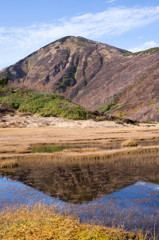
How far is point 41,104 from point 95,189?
66.5 m

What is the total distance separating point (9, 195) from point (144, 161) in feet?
46.8

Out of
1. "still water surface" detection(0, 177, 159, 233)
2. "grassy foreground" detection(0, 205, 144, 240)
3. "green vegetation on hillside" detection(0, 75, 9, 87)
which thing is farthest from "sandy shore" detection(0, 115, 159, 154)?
"grassy foreground" detection(0, 205, 144, 240)

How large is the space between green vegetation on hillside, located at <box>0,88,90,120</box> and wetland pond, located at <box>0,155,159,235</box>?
1821 inches

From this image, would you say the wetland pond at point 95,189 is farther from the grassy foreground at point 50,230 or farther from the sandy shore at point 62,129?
the sandy shore at point 62,129

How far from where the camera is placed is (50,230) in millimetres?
8477

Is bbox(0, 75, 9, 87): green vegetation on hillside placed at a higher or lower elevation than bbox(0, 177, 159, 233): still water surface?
higher

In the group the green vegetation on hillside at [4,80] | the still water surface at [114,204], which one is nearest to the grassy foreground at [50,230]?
the still water surface at [114,204]

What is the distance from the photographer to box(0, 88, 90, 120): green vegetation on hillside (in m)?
72.4

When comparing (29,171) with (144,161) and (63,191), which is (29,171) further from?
(144,161)

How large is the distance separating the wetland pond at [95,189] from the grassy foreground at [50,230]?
1.36 metres

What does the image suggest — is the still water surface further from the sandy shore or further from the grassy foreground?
the sandy shore

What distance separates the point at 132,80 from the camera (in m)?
195

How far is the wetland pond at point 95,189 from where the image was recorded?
11359 mm

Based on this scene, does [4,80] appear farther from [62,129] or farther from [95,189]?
[95,189]
